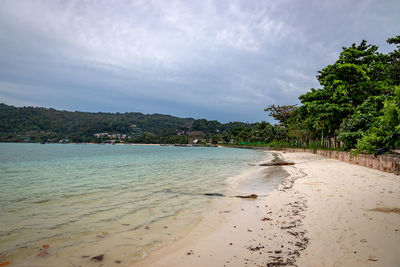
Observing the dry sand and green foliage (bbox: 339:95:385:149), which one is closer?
the dry sand

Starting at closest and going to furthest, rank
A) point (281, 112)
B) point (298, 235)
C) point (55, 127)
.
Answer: point (298, 235) → point (281, 112) → point (55, 127)

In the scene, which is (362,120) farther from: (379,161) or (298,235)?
(298,235)

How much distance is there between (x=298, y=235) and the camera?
499 centimetres

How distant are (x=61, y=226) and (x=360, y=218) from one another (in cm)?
800

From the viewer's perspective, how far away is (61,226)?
6418 mm

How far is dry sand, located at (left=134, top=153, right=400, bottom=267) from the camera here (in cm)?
393

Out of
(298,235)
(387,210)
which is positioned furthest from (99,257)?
(387,210)

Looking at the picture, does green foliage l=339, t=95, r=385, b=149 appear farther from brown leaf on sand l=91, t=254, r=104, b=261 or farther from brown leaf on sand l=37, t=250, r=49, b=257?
brown leaf on sand l=37, t=250, r=49, b=257

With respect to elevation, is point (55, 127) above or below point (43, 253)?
above

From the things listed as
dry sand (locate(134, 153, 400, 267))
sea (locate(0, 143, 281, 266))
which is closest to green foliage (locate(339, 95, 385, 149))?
dry sand (locate(134, 153, 400, 267))

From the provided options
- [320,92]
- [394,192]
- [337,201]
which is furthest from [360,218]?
[320,92]

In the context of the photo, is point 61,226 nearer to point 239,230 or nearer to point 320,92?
point 239,230

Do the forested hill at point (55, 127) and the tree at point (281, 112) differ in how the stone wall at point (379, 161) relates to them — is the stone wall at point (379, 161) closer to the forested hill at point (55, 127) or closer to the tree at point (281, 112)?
the tree at point (281, 112)

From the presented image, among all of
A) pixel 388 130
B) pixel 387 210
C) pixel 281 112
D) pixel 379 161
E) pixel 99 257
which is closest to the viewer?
pixel 99 257
